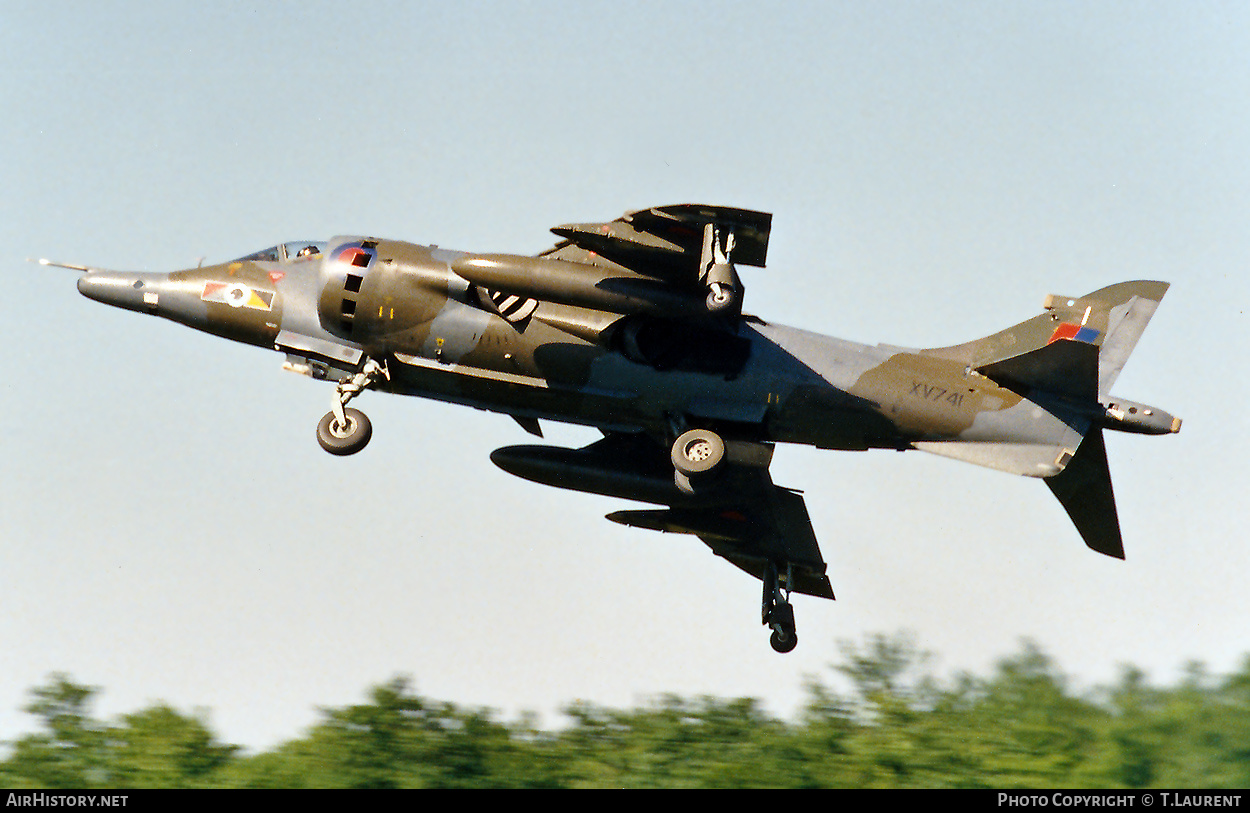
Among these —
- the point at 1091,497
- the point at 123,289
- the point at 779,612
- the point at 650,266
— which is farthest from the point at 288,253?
the point at 1091,497

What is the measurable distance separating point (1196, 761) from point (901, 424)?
7.16 m

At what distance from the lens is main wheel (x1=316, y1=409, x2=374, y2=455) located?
2030cm

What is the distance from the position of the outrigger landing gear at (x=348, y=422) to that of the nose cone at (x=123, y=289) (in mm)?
3575

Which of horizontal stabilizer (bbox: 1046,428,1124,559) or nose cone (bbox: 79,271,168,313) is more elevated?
nose cone (bbox: 79,271,168,313)

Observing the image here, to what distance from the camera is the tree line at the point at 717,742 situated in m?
23.4

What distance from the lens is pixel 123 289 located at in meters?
21.5

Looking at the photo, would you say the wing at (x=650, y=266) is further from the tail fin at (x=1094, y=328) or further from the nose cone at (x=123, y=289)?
the nose cone at (x=123, y=289)

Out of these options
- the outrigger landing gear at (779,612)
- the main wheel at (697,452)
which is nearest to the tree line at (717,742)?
the outrigger landing gear at (779,612)

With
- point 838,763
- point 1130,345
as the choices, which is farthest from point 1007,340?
point 838,763

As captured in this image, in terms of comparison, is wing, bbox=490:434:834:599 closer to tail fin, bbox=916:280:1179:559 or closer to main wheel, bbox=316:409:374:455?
main wheel, bbox=316:409:374:455


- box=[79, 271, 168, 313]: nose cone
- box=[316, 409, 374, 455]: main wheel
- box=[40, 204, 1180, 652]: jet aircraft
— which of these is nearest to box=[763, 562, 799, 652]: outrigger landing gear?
box=[40, 204, 1180, 652]: jet aircraft

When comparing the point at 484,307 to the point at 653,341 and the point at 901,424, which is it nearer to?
the point at 653,341

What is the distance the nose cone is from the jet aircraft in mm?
430
